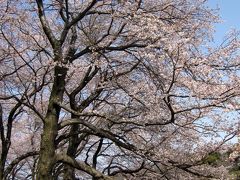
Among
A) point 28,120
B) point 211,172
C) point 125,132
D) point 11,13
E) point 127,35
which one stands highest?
point 28,120

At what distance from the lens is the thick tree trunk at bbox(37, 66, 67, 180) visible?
29.7 feet

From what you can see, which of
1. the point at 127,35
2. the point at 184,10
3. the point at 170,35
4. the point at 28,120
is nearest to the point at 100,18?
the point at 127,35

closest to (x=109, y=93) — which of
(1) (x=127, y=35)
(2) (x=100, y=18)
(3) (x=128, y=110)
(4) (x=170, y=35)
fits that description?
(3) (x=128, y=110)

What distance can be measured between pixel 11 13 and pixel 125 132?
16.6ft

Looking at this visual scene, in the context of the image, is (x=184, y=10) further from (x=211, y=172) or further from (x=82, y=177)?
(x=82, y=177)

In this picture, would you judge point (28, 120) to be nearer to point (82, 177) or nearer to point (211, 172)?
point (82, 177)

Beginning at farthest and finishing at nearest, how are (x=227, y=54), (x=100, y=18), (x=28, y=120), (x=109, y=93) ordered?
(x=28, y=120), (x=109, y=93), (x=100, y=18), (x=227, y=54)

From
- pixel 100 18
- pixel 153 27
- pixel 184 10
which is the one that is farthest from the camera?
pixel 100 18

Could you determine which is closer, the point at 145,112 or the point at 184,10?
the point at 184,10

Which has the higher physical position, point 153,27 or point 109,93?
point 109,93

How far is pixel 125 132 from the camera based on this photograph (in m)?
12.5

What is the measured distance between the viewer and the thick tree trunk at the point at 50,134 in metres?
9.04

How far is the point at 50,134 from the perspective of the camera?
9.34 meters

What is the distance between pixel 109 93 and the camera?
48.9 feet
